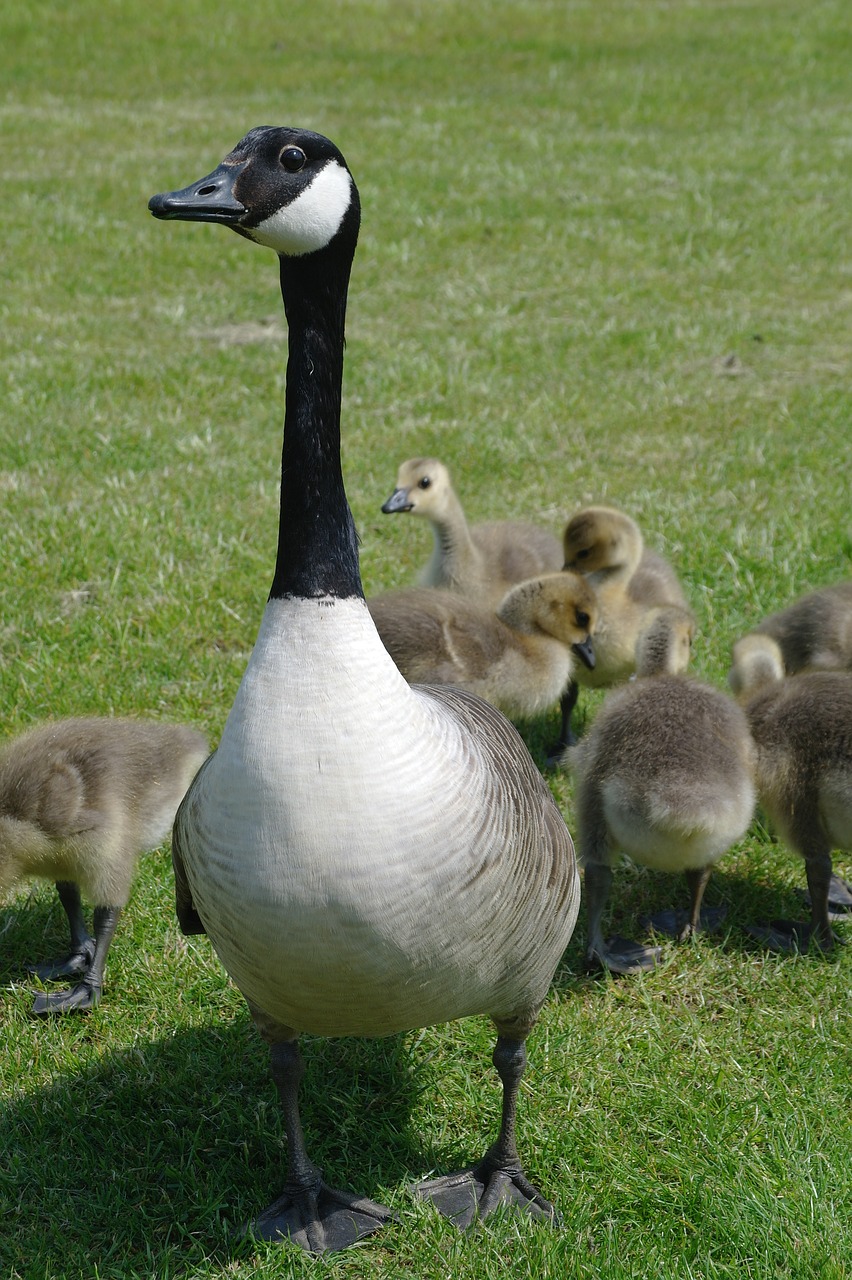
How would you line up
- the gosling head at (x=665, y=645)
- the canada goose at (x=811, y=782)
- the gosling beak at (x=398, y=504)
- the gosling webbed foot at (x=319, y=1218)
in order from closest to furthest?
1. the gosling webbed foot at (x=319, y=1218)
2. the canada goose at (x=811, y=782)
3. the gosling head at (x=665, y=645)
4. the gosling beak at (x=398, y=504)

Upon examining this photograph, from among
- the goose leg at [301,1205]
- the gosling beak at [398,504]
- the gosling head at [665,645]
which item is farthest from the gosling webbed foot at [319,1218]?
the gosling beak at [398,504]

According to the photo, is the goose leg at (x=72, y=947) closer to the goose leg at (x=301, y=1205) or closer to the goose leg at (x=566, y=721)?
the goose leg at (x=301, y=1205)

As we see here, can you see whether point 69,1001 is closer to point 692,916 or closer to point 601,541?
point 692,916

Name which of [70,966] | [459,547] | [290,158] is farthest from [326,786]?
[459,547]

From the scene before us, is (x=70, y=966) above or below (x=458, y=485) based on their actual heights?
below

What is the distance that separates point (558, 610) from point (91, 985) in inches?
93.5

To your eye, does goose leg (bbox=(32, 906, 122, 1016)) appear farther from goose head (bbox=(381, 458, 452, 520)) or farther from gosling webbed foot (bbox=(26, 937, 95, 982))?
goose head (bbox=(381, 458, 452, 520))

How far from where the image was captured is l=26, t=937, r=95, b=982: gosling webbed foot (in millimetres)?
4176

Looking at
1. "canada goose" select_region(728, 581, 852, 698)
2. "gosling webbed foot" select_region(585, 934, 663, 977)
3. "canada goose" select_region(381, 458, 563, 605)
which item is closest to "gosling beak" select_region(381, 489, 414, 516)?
"canada goose" select_region(381, 458, 563, 605)

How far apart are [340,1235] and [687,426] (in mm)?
6425

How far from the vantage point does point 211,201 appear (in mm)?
2627

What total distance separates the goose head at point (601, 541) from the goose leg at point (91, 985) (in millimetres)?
2710

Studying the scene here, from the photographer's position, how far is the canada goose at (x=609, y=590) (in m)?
5.71

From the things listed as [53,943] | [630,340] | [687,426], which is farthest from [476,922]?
[630,340]
